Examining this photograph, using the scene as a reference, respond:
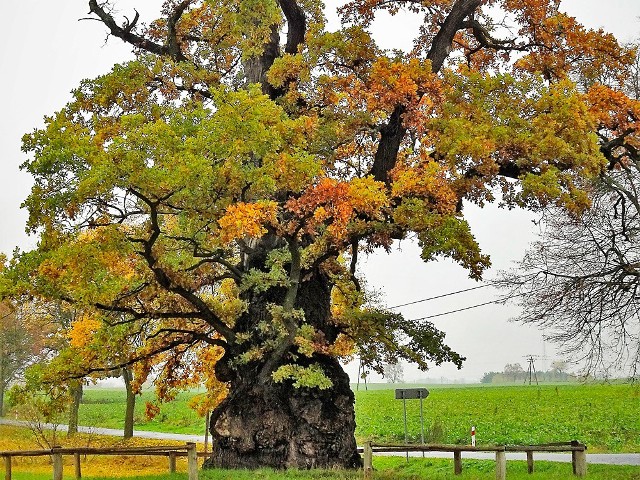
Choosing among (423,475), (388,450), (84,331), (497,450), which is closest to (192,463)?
(388,450)

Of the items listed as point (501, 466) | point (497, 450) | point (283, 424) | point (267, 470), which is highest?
point (283, 424)

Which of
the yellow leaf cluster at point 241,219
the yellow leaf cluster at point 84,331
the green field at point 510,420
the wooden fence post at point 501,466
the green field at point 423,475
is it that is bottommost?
the green field at point 510,420

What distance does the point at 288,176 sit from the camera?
1309cm

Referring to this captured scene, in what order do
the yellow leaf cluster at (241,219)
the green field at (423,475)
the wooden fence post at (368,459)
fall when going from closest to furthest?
1. the yellow leaf cluster at (241,219)
2. the wooden fence post at (368,459)
3. the green field at (423,475)

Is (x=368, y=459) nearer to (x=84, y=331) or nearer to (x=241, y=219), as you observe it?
(x=241, y=219)

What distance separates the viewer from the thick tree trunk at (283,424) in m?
15.5

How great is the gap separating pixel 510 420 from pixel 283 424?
814 inches

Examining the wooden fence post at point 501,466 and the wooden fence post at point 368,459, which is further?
the wooden fence post at point 368,459

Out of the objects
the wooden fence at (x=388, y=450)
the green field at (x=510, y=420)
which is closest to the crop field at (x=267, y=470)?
the wooden fence at (x=388, y=450)

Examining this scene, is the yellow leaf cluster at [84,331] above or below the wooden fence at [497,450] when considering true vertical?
above

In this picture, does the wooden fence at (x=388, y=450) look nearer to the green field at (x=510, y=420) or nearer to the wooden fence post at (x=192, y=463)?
the wooden fence post at (x=192, y=463)

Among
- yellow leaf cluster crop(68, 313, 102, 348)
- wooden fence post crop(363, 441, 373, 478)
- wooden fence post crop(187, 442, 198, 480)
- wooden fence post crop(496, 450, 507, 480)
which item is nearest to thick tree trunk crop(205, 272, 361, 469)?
wooden fence post crop(363, 441, 373, 478)

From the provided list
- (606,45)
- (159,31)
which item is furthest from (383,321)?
(159,31)

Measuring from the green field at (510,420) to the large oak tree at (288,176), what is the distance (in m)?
12.4
